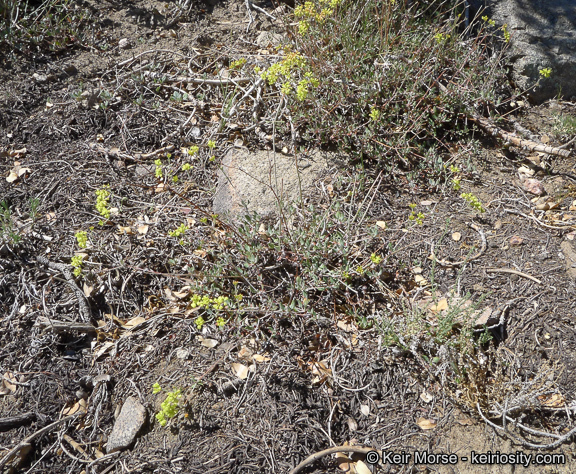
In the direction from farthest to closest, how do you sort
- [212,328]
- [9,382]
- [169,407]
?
[212,328] < [9,382] < [169,407]

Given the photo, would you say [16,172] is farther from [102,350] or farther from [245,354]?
[245,354]

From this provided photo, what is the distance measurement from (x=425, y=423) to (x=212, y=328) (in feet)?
4.48

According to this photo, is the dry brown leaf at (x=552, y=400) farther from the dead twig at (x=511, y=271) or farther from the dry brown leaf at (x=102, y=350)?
the dry brown leaf at (x=102, y=350)

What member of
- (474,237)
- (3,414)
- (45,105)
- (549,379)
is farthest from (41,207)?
(549,379)

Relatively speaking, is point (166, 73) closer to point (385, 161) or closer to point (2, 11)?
point (2, 11)

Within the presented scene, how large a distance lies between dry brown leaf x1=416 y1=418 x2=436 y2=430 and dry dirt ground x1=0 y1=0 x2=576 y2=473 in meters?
0.01

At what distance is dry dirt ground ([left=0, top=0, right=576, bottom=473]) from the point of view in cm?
245

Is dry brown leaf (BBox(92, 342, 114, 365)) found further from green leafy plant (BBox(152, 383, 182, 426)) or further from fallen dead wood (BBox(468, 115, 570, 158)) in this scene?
fallen dead wood (BBox(468, 115, 570, 158))

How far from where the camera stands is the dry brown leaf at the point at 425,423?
96.6 inches

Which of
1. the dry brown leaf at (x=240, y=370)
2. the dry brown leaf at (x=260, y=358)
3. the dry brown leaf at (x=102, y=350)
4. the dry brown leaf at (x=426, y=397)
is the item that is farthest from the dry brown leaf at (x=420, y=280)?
the dry brown leaf at (x=102, y=350)

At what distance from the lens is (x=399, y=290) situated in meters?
2.98

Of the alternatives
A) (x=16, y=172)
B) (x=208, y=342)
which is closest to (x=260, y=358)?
(x=208, y=342)

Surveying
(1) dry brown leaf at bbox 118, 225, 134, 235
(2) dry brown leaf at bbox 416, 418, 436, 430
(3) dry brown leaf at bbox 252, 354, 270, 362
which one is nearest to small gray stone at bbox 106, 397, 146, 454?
(3) dry brown leaf at bbox 252, 354, 270, 362

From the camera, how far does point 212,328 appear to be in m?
2.90
